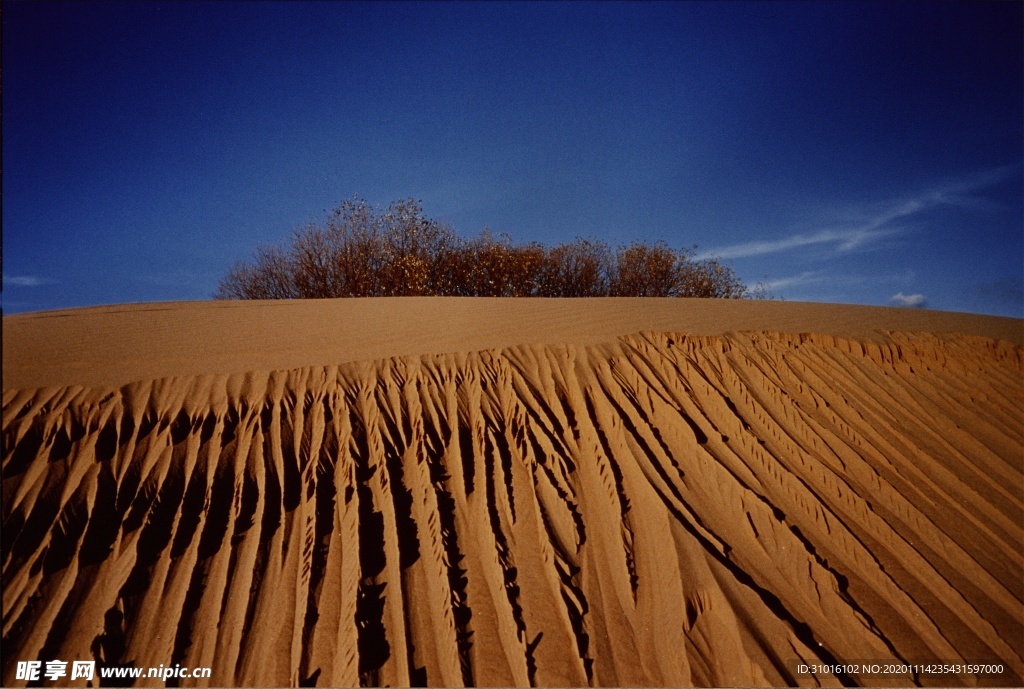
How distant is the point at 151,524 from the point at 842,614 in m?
4.65

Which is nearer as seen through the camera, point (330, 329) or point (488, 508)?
point (488, 508)

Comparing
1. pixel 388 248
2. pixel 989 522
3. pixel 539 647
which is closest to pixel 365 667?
pixel 539 647

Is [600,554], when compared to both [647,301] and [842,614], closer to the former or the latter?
[842,614]

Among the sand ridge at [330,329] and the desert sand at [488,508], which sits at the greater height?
the sand ridge at [330,329]

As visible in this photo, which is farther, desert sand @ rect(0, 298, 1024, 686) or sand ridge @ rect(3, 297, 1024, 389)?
sand ridge @ rect(3, 297, 1024, 389)

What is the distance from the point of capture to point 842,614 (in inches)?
131

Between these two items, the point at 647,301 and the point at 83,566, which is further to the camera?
the point at 647,301

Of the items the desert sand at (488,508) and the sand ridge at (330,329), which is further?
the sand ridge at (330,329)

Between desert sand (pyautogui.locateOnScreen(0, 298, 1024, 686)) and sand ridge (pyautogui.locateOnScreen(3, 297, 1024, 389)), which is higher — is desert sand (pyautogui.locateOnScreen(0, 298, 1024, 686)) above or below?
below

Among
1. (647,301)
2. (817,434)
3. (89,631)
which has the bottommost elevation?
(89,631)

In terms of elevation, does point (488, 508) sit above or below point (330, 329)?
below

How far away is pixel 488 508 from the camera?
3898mm

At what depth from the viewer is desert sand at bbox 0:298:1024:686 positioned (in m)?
3.09

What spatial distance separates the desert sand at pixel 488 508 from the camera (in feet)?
10.1
